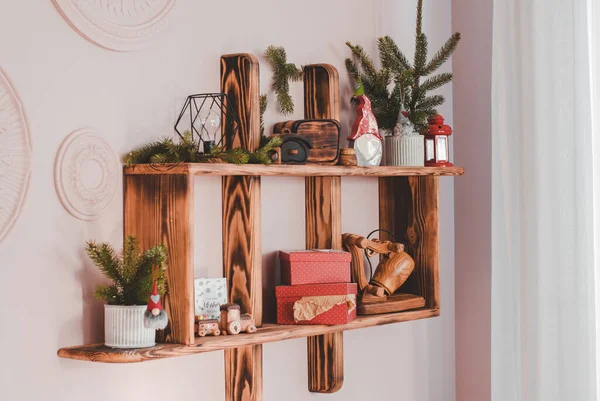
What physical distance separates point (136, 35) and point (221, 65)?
24 centimetres

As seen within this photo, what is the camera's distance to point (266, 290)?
74.9 inches

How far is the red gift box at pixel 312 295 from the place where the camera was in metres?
1.80

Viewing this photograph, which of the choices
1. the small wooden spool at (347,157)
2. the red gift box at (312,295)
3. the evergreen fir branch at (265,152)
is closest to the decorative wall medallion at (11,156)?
the evergreen fir branch at (265,152)

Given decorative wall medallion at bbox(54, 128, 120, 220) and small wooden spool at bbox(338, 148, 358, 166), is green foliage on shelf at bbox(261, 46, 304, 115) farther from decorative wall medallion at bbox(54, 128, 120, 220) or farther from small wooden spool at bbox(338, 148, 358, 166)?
decorative wall medallion at bbox(54, 128, 120, 220)

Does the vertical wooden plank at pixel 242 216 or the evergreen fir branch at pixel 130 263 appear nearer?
the evergreen fir branch at pixel 130 263

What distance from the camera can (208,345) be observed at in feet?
5.07

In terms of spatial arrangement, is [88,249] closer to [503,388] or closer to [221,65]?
[221,65]

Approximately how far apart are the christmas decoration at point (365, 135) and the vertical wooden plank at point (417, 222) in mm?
239

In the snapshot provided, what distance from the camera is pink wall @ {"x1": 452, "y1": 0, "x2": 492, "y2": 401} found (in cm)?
239

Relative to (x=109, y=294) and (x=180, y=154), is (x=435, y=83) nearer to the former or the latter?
(x=180, y=154)

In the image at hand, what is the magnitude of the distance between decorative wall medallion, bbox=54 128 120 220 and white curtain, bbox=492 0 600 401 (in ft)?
3.86

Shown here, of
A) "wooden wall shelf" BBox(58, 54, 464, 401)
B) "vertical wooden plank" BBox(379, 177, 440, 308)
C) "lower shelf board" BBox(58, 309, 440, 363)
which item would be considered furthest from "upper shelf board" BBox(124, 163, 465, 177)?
"lower shelf board" BBox(58, 309, 440, 363)

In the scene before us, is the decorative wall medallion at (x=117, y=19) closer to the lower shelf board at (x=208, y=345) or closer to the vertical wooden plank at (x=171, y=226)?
the vertical wooden plank at (x=171, y=226)

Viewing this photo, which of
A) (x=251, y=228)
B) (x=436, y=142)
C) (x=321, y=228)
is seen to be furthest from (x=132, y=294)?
(x=436, y=142)
